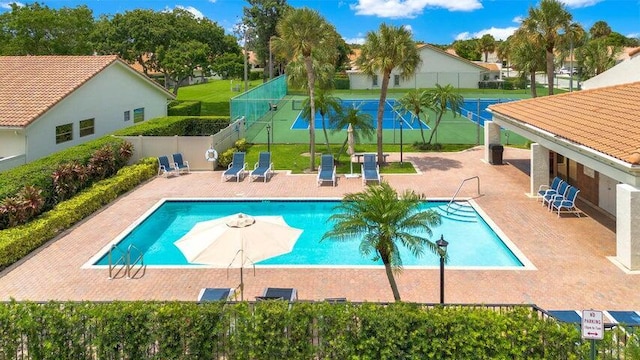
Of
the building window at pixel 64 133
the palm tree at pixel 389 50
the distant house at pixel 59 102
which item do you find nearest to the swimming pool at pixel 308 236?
the palm tree at pixel 389 50

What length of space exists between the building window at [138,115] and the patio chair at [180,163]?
9.70m

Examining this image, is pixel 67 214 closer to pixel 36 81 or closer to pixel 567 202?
pixel 36 81

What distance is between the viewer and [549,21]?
28.7m

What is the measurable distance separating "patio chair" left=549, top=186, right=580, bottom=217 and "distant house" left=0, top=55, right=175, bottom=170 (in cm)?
2034

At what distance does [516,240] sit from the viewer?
49.8 feet

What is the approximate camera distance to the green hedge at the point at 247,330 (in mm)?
7578

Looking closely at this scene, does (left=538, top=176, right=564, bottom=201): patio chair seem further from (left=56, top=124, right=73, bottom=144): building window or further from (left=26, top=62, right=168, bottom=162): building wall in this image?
(left=56, top=124, right=73, bottom=144): building window

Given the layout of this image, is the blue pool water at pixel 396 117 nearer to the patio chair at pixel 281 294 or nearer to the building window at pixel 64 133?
the building window at pixel 64 133

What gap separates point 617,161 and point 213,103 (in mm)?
47041

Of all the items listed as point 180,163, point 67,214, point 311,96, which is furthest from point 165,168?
point 67,214

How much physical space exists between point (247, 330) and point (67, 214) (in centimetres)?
1156

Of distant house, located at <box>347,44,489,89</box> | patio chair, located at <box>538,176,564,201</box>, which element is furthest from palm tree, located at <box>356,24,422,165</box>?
distant house, located at <box>347,44,489,89</box>

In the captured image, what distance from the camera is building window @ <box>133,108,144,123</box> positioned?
3327 centimetres

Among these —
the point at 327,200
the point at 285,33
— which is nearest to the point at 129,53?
the point at 285,33
